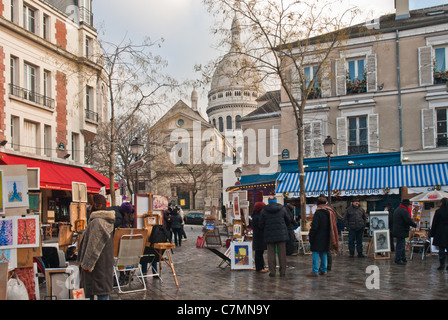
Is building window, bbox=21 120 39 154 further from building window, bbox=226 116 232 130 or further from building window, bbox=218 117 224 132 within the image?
building window, bbox=218 117 224 132

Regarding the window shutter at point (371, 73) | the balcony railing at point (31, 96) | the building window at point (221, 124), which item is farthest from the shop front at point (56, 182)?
the building window at point (221, 124)

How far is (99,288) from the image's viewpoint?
6375 mm

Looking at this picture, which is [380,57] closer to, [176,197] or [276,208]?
[276,208]

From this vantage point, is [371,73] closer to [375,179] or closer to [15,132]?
[375,179]

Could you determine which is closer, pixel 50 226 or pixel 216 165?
pixel 50 226

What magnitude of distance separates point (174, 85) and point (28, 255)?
13.6 meters

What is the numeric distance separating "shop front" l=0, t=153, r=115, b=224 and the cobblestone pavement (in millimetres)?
10089

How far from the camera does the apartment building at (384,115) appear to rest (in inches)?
913

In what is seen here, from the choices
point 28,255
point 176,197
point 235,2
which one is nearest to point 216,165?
point 176,197

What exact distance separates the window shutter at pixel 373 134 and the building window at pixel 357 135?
0.97ft

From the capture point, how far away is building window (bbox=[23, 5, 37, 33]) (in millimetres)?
22594

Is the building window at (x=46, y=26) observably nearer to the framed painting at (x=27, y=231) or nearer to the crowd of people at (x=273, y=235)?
the crowd of people at (x=273, y=235)

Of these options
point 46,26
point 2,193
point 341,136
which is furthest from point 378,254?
point 46,26

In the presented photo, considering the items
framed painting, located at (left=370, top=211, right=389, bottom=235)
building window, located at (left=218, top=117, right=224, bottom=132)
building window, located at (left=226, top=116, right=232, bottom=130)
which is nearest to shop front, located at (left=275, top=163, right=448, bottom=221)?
framed painting, located at (left=370, top=211, right=389, bottom=235)
